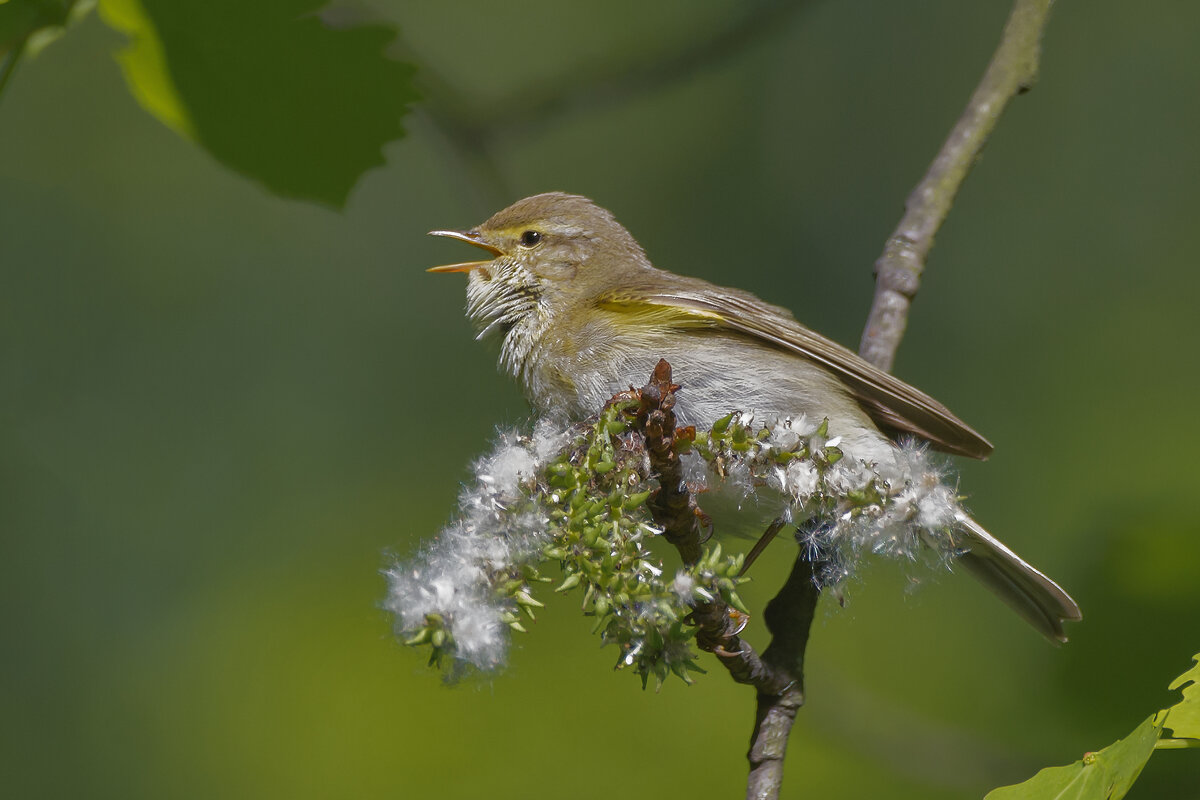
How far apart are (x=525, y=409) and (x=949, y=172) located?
147cm

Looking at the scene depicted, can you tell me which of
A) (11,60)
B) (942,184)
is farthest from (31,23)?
(942,184)

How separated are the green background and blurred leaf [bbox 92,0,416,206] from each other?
0.87 meters

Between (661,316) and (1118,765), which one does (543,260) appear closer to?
(661,316)

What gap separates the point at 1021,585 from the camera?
2.83 m

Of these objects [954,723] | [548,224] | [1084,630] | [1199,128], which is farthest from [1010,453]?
[1199,128]

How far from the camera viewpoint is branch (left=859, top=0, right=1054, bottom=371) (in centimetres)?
321

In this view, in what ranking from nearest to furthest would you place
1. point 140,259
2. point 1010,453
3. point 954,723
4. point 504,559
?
point 504,559, point 954,723, point 1010,453, point 140,259

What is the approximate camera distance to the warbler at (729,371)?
2.75 meters

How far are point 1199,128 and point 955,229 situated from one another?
1.94m

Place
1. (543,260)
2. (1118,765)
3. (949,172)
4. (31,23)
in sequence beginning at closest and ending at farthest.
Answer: (1118,765) → (31,23) → (949,172) → (543,260)

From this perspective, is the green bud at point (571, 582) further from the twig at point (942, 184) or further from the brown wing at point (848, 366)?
the twig at point (942, 184)

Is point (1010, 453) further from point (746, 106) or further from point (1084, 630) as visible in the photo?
point (746, 106)

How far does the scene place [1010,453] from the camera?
5336 millimetres

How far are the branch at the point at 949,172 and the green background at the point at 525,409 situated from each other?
874 millimetres
